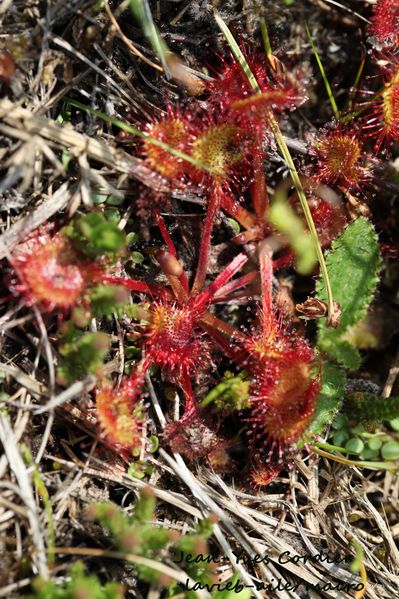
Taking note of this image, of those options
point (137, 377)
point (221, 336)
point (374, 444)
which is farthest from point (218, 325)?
point (374, 444)

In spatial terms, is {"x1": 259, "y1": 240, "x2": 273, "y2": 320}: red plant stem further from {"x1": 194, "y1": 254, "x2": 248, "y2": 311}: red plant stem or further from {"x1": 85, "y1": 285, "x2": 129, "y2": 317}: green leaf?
{"x1": 85, "y1": 285, "x2": 129, "y2": 317}: green leaf

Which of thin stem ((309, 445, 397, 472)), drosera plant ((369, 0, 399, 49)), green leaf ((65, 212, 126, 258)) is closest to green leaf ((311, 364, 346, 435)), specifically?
thin stem ((309, 445, 397, 472))

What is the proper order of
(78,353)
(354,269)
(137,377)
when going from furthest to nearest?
1. (354,269)
2. (137,377)
3. (78,353)

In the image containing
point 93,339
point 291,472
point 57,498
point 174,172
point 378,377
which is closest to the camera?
point 93,339

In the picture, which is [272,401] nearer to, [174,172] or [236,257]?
[236,257]

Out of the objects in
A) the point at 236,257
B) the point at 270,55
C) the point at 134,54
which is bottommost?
the point at 236,257

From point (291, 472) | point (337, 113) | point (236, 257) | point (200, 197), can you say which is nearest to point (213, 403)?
point (291, 472)

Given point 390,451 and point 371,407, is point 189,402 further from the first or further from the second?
point 390,451

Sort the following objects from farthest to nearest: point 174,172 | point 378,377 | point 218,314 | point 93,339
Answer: point 378,377, point 218,314, point 174,172, point 93,339
